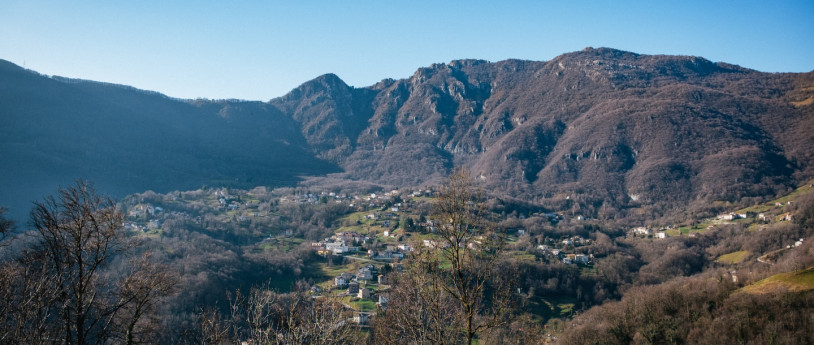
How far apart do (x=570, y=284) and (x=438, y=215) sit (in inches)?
2364

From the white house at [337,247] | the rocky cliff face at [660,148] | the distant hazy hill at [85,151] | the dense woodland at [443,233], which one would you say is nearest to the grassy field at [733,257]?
the dense woodland at [443,233]

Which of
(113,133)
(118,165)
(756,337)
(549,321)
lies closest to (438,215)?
(756,337)

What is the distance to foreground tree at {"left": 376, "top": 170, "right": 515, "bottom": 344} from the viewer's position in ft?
30.0

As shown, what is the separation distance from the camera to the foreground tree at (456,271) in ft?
30.0

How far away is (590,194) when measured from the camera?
5281 inches

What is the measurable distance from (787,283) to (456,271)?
129 feet

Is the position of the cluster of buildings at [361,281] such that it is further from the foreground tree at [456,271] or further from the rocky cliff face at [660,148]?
the rocky cliff face at [660,148]

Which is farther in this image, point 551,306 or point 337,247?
point 337,247

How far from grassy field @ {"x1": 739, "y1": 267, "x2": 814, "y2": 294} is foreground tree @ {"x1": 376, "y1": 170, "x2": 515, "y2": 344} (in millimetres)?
35873

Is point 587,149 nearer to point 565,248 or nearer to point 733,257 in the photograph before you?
point 565,248

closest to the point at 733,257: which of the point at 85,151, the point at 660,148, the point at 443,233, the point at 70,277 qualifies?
the point at 443,233

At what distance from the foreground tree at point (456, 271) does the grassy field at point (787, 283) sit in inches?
1412

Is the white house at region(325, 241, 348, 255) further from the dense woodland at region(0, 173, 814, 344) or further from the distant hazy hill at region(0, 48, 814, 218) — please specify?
the distant hazy hill at region(0, 48, 814, 218)

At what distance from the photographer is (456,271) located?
366 inches
